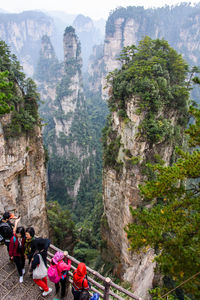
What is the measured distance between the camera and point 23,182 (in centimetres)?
1320

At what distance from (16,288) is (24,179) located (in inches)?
349

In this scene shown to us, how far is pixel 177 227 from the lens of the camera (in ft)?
14.7

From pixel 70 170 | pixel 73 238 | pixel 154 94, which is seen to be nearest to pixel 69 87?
pixel 70 170

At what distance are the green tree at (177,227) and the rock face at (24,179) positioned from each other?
8.89 m

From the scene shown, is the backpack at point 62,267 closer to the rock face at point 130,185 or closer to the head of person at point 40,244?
the head of person at point 40,244

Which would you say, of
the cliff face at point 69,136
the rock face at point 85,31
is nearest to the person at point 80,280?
the cliff face at point 69,136

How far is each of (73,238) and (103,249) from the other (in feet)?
14.5

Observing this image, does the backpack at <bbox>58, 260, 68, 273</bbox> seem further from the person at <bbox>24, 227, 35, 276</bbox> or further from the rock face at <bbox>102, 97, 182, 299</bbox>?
the rock face at <bbox>102, 97, 182, 299</bbox>

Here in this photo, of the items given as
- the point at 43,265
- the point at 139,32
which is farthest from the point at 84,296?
the point at 139,32

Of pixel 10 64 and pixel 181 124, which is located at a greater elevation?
pixel 10 64

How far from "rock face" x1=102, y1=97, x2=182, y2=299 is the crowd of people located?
25.3 ft

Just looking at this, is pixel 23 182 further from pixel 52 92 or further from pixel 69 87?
pixel 52 92

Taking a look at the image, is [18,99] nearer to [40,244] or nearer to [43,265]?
[40,244]

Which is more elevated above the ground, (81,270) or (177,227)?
(177,227)
